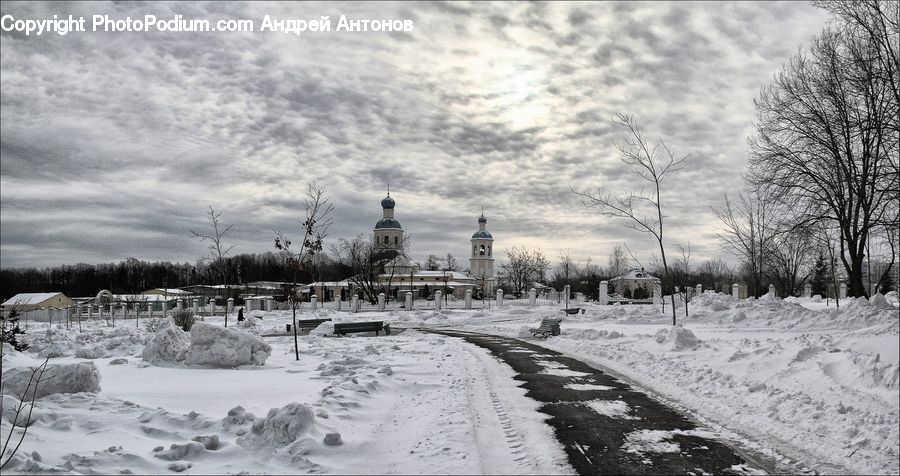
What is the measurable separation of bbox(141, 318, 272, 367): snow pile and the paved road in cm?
624

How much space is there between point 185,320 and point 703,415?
20825 mm

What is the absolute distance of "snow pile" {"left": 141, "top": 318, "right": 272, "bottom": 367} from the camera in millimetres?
13453


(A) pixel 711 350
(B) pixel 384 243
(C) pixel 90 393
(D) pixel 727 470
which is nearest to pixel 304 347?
(C) pixel 90 393

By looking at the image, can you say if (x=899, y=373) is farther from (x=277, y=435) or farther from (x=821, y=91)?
(x=821, y=91)

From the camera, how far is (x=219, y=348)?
1342 cm

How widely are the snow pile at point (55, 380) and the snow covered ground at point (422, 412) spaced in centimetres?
23

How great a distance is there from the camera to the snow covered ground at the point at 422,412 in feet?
19.9

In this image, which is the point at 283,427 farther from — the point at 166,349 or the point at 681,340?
the point at 681,340

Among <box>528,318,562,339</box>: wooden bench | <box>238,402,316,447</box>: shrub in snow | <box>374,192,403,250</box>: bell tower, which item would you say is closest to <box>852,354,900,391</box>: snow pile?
<box>238,402,316,447</box>: shrub in snow

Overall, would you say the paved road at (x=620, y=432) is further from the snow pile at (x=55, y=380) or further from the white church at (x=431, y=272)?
the white church at (x=431, y=272)

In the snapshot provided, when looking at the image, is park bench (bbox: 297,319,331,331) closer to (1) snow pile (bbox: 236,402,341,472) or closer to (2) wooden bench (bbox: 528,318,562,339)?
(2) wooden bench (bbox: 528,318,562,339)

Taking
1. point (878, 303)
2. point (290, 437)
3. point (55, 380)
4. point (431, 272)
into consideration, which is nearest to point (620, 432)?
point (290, 437)

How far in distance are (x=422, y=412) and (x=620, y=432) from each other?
2.82m

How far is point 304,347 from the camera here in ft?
61.5
